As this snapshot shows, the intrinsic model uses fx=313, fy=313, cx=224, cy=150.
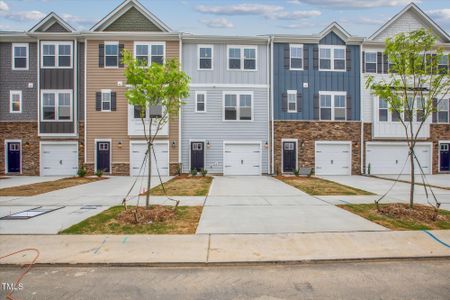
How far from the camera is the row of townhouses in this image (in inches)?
858

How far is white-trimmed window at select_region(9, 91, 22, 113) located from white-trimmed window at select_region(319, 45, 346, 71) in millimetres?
21660

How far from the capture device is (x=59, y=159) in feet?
73.0

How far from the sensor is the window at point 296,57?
22.6 m

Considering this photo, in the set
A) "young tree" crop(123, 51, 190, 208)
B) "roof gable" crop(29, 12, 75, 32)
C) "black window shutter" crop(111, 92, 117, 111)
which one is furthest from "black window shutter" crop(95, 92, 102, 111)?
"young tree" crop(123, 51, 190, 208)

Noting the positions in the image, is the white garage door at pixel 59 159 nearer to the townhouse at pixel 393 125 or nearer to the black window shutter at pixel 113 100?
the black window shutter at pixel 113 100

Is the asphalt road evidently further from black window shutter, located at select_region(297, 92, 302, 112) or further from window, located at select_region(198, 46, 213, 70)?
window, located at select_region(198, 46, 213, 70)

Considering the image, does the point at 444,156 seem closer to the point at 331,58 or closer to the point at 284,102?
the point at 331,58

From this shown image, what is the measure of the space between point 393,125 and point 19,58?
27.3m

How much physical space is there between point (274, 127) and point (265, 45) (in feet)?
19.6

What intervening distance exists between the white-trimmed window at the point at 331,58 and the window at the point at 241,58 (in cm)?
497

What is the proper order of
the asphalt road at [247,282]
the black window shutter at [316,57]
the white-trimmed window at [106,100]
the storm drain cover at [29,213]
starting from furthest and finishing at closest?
the black window shutter at [316,57], the white-trimmed window at [106,100], the storm drain cover at [29,213], the asphalt road at [247,282]

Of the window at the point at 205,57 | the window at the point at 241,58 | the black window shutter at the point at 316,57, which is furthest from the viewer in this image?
the black window shutter at the point at 316,57

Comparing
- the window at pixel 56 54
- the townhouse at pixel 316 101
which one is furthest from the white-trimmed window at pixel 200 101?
the window at pixel 56 54

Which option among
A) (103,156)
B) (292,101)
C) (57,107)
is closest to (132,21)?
(57,107)
